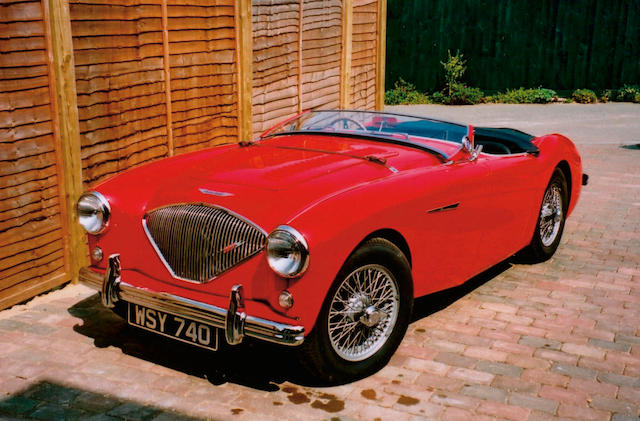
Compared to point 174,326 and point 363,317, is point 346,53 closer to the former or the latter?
point 363,317

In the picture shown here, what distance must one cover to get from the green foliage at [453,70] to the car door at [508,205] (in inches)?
517

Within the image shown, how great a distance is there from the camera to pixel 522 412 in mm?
3766

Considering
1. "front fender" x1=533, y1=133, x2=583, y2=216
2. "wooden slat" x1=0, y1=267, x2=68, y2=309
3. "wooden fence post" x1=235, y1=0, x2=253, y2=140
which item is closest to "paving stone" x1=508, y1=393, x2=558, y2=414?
"front fender" x1=533, y1=133, x2=583, y2=216

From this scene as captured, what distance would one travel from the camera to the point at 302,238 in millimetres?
3607

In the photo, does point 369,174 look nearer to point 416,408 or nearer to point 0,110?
point 416,408

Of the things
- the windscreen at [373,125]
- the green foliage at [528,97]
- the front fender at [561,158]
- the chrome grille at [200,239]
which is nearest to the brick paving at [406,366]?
the chrome grille at [200,239]

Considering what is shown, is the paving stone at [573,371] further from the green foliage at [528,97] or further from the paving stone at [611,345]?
the green foliage at [528,97]

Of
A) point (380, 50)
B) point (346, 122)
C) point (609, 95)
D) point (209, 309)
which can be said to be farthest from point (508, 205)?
point (609, 95)

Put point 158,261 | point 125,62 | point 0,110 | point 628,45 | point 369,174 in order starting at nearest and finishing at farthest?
point 158,261 < point 369,174 < point 0,110 < point 125,62 < point 628,45

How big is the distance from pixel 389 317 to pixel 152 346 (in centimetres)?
150

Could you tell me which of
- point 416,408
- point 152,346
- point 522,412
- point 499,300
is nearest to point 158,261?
point 152,346

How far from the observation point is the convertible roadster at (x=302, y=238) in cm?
371

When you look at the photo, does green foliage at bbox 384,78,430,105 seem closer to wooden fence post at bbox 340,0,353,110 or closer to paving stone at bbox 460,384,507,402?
wooden fence post at bbox 340,0,353,110

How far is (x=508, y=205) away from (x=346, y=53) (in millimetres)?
5349
